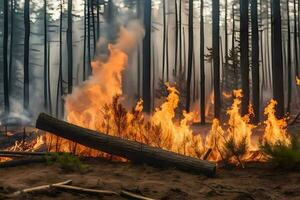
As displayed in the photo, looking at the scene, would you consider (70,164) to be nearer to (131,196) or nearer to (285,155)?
(131,196)

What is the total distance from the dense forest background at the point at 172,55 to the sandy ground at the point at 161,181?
9.00 metres

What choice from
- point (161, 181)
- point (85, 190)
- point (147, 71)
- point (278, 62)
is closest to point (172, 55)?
point (147, 71)

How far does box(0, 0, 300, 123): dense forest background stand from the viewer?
1806cm

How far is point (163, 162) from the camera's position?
7953mm

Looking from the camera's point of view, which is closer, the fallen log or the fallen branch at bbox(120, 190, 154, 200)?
the fallen branch at bbox(120, 190, 154, 200)

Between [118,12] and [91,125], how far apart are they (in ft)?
118

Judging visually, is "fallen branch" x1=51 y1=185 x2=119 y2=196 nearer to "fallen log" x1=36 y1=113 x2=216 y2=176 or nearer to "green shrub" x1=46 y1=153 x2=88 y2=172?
"green shrub" x1=46 y1=153 x2=88 y2=172

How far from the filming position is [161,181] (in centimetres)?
696

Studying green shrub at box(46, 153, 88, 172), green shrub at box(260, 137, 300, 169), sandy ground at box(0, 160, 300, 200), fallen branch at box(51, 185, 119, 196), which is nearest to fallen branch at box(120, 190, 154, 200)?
fallen branch at box(51, 185, 119, 196)

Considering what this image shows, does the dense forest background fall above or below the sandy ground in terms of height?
above

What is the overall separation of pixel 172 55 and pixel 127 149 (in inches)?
1964

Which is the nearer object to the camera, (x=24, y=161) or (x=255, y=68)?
(x=24, y=161)

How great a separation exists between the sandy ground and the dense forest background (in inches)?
354

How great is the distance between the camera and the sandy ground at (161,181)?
613 centimetres
